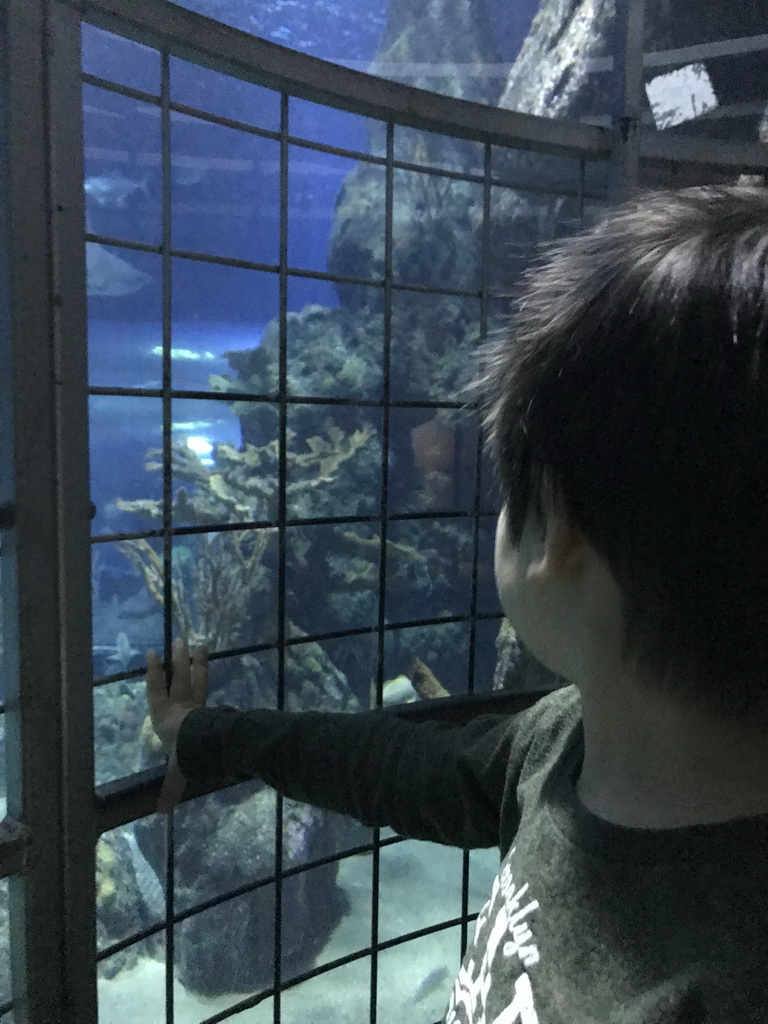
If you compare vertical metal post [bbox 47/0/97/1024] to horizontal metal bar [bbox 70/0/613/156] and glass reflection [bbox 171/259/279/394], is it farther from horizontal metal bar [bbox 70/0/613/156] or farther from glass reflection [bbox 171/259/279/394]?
glass reflection [bbox 171/259/279/394]

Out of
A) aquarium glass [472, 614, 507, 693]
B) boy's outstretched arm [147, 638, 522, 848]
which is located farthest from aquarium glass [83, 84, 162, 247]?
boy's outstretched arm [147, 638, 522, 848]

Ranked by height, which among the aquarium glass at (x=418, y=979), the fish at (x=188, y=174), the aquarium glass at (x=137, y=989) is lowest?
the aquarium glass at (x=137, y=989)

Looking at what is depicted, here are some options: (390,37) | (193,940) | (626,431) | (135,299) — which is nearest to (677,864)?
(626,431)

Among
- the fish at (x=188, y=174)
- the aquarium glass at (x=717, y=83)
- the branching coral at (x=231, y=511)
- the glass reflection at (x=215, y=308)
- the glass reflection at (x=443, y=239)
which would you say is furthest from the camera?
the glass reflection at (x=215, y=308)

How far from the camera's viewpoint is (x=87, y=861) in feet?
3.44

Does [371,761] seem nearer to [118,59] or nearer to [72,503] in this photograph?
[72,503]

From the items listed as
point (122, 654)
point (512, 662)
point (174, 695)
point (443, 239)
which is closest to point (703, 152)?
point (174, 695)

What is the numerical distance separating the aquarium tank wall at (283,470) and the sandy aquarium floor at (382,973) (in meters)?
0.03

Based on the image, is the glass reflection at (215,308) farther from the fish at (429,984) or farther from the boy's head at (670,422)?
the boy's head at (670,422)

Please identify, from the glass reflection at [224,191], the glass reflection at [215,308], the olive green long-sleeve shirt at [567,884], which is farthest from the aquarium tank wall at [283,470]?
the glass reflection at [215,308]

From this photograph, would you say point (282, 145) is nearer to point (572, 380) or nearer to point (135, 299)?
point (572, 380)

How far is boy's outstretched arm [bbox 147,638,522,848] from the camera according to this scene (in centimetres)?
A: 90

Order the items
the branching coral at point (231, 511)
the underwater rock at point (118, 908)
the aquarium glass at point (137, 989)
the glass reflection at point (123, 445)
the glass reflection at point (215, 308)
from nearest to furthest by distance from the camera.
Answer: the aquarium glass at point (137, 989) < the underwater rock at point (118, 908) < the branching coral at point (231, 511) < the glass reflection at point (123, 445) < the glass reflection at point (215, 308)

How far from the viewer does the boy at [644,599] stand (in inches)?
18.0
